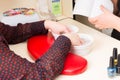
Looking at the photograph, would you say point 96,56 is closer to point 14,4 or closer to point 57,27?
point 57,27

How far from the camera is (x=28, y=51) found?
100 centimetres

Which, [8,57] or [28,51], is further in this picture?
[28,51]

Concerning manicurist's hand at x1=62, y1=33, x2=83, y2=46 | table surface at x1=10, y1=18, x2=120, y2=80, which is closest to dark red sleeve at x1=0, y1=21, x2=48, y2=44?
table surface at x1=10, y1=18, x2=120, y2=80

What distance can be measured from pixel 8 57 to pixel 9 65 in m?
0.03

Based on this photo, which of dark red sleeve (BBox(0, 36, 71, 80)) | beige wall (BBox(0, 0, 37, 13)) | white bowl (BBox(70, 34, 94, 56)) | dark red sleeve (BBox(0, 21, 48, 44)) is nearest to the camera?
dark red sleeve (BBox(0, 36, 71, 80))

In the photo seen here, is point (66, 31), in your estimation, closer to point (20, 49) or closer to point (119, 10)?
point (20, 49)

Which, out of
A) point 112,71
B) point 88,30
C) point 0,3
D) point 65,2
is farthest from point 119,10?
point 0,3

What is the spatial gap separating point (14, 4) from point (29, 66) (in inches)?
25.0

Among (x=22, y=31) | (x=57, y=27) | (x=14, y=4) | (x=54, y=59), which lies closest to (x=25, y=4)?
(x=14, y=4)

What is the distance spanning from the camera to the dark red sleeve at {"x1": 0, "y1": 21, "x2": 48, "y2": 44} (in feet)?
3.54

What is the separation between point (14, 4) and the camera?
1297 millimetres

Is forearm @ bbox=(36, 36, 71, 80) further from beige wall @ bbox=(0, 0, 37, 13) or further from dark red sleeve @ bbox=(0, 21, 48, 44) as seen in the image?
beige wall @ bbox=(0, 0, 37, 13)

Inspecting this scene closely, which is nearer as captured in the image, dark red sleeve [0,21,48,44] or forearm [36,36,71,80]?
forearm [36,36,71,80]

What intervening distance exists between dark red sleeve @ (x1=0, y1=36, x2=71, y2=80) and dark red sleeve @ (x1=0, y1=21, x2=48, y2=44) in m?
0.25
